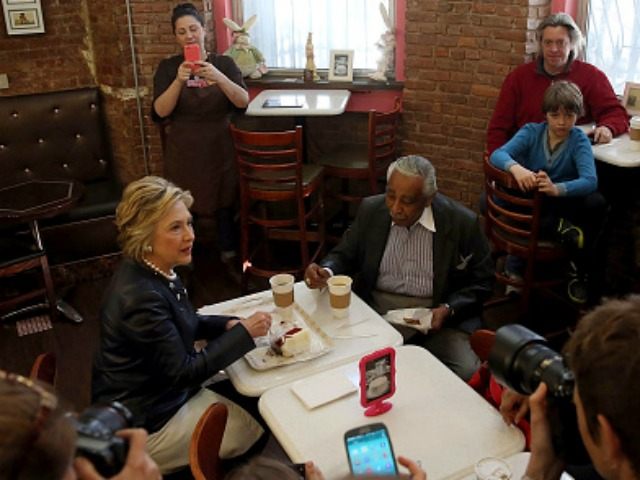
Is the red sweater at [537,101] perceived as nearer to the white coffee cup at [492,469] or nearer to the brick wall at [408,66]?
the brick wall at [408,66]

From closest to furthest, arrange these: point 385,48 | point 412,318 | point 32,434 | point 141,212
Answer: point 32,434 < point 141,212 < point 412,318 < point 385,48

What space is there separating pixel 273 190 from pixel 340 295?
1.62 metres

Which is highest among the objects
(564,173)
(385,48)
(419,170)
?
(385,48)

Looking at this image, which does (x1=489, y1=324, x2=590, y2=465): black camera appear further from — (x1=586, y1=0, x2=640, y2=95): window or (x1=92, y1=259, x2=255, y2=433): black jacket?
(x1=586, y1=0, x2=640, y2=95): window

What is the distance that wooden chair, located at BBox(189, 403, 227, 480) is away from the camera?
70.5 inches

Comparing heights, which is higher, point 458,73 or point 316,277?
point 458,73

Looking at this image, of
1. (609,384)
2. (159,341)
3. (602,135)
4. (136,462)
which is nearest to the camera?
(609,384)

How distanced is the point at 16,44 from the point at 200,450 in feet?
12.6

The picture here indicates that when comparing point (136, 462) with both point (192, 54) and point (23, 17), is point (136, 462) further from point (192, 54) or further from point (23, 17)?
point (23, 17)

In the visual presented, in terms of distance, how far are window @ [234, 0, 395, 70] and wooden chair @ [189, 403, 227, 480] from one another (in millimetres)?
3592

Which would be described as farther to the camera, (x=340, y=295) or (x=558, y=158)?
(x=558, y=158)

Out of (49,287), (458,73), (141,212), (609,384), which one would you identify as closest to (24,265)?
(49,287)

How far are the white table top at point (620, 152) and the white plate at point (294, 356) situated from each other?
193cm

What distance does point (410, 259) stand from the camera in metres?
2.93
